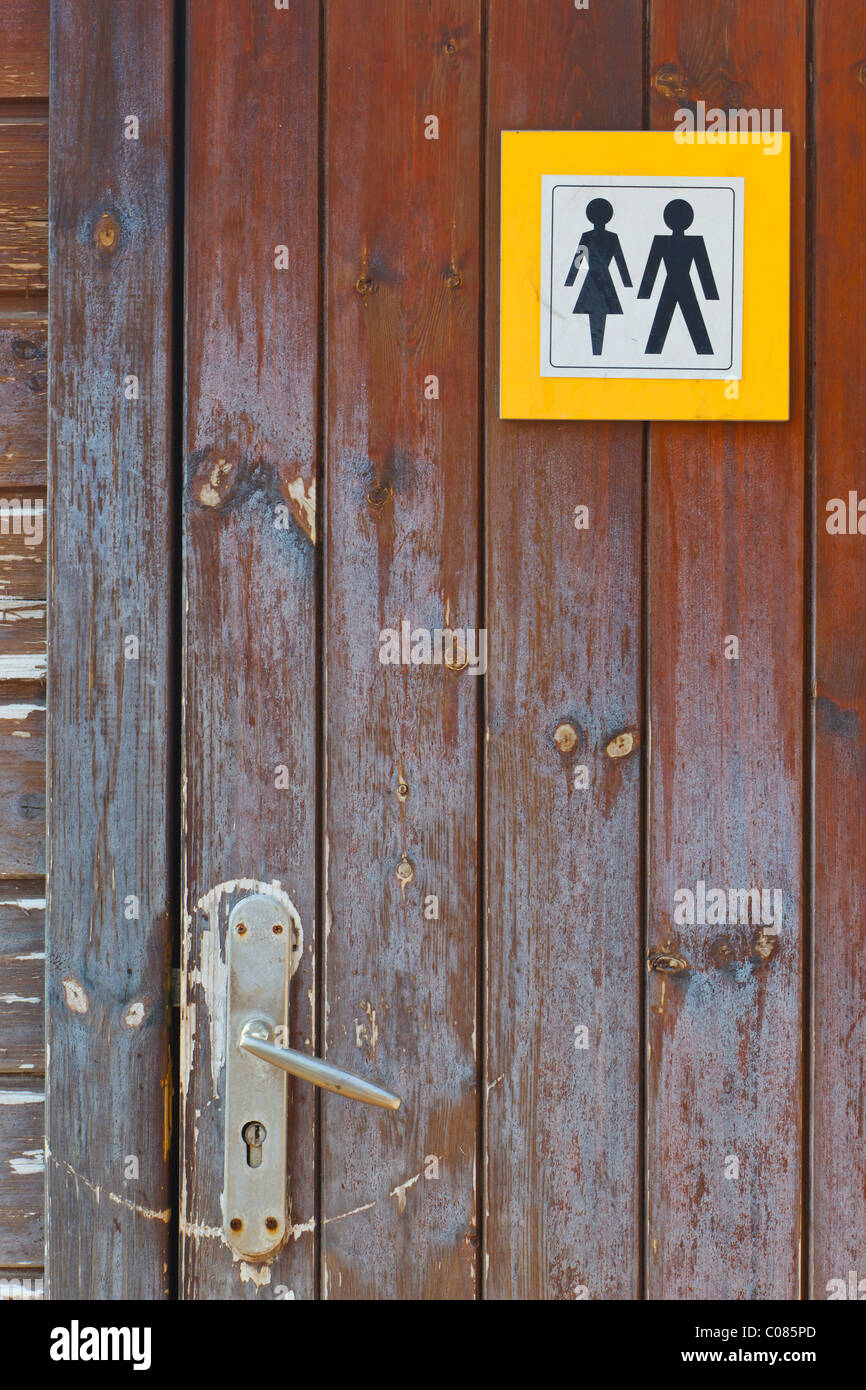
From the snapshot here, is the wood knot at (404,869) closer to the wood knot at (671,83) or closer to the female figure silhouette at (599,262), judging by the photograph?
the female figure silhouette at (599,262)

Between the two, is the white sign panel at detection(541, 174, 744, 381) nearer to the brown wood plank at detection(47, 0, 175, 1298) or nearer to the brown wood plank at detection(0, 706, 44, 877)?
the brown wood plank at detection(47, 0, 175, 1298)

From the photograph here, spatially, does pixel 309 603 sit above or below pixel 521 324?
below

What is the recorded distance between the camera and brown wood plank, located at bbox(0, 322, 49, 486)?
0.80m

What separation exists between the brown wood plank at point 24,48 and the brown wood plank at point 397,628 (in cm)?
26

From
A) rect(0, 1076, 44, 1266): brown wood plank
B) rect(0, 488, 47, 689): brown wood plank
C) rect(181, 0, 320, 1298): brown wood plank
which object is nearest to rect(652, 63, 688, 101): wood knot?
rect(181, 0, 320, 1298): brown wood plank

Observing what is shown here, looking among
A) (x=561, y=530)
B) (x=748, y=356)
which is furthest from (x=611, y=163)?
(x=561, y=530)

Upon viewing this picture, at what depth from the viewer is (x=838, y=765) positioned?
75 centimetres

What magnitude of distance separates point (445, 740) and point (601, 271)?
415mm

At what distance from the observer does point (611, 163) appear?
0.73 m

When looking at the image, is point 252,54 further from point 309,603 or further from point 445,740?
point 445,740

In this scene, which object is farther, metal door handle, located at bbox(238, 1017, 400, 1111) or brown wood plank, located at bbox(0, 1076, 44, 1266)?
brown wood plank, located at bbox(0, 1076, 44, 1266)

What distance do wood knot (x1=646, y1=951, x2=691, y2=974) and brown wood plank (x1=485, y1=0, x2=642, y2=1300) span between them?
17 millimetres

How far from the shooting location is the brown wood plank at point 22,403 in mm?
796

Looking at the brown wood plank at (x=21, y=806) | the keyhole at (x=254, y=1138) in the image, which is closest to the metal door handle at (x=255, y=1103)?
the keyhole at (x=254, y=1138)
